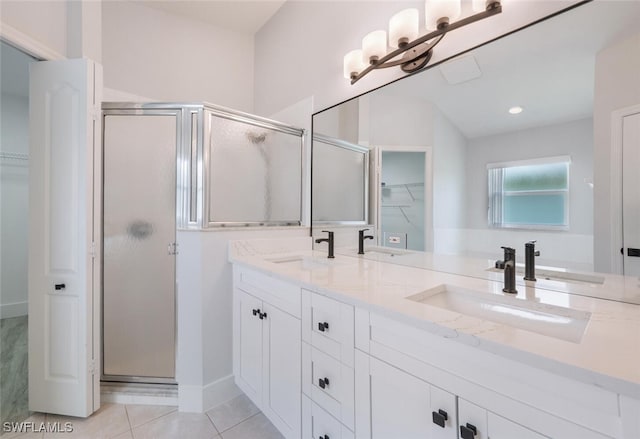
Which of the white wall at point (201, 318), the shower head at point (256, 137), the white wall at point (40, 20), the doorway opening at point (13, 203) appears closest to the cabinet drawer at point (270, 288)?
the white wall at point (201, 318)

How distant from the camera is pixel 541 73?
1.04 m

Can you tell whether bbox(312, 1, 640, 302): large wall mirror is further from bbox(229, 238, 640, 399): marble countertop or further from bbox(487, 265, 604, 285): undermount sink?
bbox(229, 238, 640, 399): marble countertop

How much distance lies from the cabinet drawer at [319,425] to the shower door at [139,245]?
106 cm

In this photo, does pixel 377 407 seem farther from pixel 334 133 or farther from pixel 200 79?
pixel 200 79

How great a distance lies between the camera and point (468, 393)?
68 centimetres

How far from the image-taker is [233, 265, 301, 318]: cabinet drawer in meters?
1.25

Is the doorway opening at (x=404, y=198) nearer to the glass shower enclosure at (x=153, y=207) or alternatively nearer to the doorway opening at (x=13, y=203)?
the glass shower enclosure at (x=153, y=207)

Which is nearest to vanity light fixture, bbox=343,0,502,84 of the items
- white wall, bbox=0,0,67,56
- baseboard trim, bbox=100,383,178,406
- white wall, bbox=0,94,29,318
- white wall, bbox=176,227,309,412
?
white wall, bbox=176,227,309,412

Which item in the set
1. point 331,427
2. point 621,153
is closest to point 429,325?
point 331,427

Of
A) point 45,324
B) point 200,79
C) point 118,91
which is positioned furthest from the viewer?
point 200,79

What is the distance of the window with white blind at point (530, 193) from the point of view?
3.39ft

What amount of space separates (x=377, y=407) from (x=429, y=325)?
369 mm

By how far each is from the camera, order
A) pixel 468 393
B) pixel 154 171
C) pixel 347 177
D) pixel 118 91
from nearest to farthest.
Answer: pixel 468 393
pixel 154 171
pixel 347 177
pixel 118 91

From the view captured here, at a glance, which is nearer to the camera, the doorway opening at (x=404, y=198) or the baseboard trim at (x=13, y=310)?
the doorway opening at (x=404, y=198)
